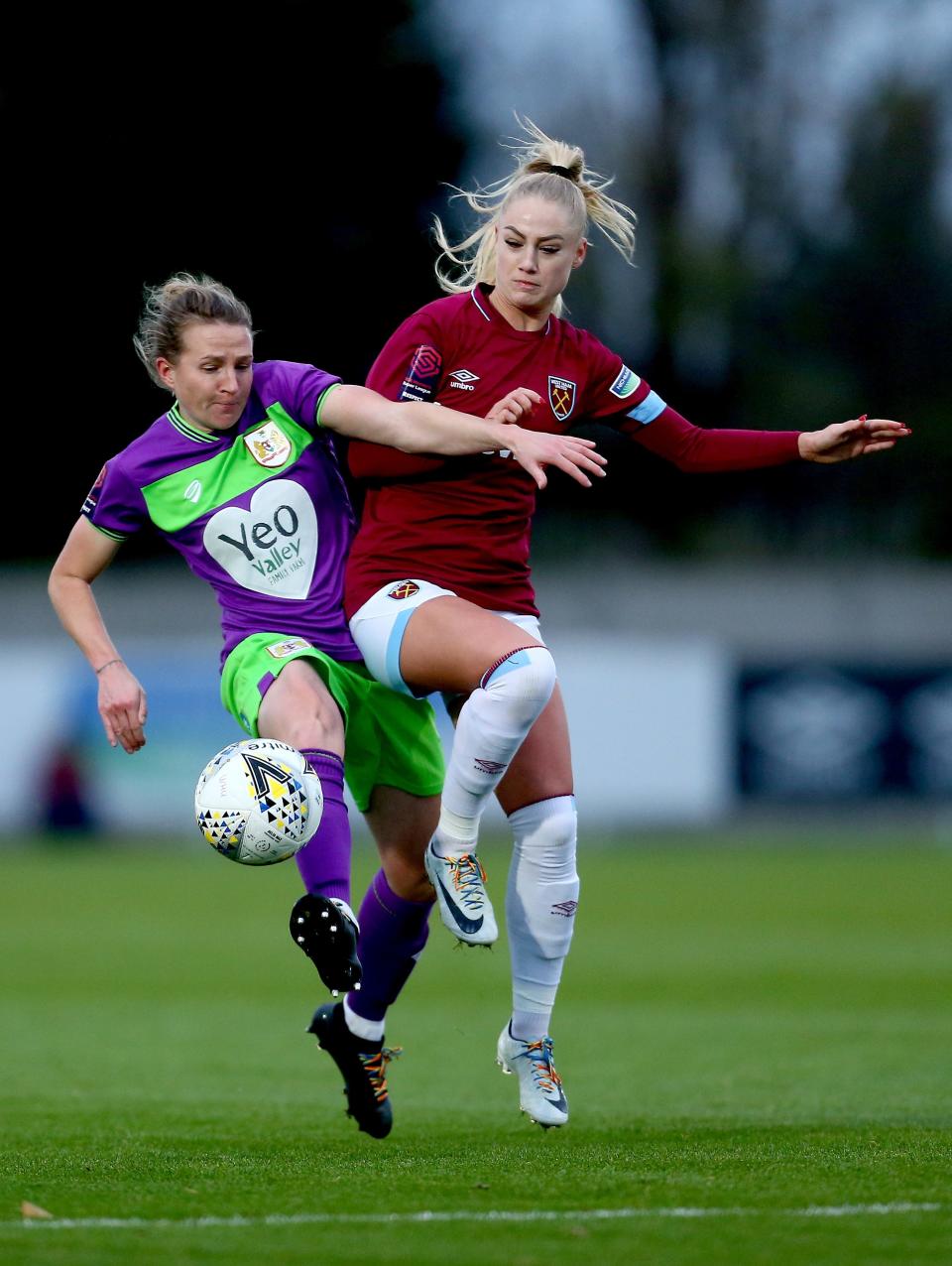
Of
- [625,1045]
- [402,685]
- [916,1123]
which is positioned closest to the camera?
[402,685]

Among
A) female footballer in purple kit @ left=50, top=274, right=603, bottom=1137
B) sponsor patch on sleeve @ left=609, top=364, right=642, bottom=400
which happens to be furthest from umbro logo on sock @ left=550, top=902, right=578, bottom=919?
sponsor patch on sleeve @ left=609, top=364, right=642, bottom=400

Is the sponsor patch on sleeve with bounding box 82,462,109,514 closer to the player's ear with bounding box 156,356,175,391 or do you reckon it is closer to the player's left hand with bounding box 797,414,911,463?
the player's ear with bounding box 156,356,175,391

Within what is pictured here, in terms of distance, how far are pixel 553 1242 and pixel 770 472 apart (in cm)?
2835

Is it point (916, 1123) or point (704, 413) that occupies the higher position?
point (704, 413)

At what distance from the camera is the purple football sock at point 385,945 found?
22.9 feet

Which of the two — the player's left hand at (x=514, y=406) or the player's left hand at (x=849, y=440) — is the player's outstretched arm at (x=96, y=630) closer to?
the player's left hand at (x=514, y=406)

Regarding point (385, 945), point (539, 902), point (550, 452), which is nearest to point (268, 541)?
point (550, 452)

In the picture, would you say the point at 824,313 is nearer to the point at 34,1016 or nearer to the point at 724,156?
the point at 724,156

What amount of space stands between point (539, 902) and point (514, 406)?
5.20 ft

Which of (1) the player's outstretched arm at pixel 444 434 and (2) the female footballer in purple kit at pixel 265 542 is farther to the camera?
(2) the female footballer in purple kit at pixel 265 542

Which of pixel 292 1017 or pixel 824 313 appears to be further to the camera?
pixel 824 313

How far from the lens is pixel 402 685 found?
629cm

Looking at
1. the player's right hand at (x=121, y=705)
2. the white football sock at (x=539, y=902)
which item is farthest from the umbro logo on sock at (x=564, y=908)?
the player's right hand at (x=121, y=705)

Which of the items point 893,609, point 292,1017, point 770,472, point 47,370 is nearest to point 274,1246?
point 292,1017
